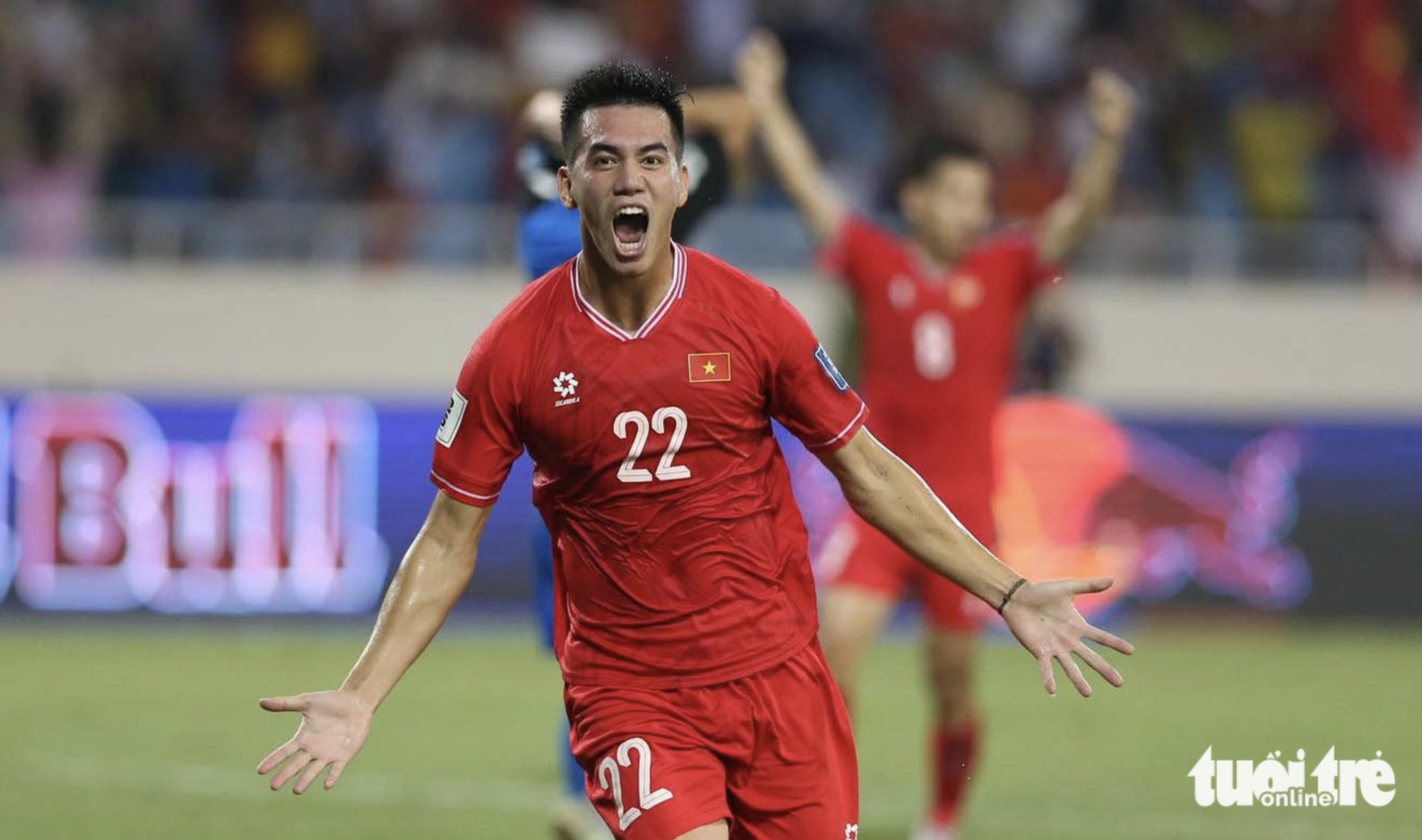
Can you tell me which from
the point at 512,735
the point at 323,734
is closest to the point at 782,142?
the point at 512,735

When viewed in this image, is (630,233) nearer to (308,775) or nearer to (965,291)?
(308,775)

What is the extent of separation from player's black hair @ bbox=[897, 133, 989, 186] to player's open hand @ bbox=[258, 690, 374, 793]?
4.09 m

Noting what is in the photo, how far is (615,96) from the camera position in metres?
4.79

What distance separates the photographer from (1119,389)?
1577 cm

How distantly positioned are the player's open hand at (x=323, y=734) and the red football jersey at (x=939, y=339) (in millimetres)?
3873

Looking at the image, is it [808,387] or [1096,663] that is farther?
[808,387]

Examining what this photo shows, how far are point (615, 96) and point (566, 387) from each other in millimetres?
652

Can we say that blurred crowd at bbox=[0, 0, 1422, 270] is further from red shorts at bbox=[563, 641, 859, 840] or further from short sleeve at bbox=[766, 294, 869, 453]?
red shorts at bbox=[563, 641, 859, 840]

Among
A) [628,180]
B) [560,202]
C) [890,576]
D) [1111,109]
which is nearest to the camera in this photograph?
[628,180]

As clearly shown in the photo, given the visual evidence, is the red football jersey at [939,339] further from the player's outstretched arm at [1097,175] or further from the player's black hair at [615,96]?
the player's black hair at [615,96]

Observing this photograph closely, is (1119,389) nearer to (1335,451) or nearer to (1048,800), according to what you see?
(1335,451)

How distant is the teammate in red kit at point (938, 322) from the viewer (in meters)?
8.00

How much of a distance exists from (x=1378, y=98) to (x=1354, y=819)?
9433 millimetres

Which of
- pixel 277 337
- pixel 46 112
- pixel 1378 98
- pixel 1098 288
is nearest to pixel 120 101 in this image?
pixel 46 112
